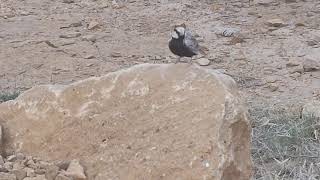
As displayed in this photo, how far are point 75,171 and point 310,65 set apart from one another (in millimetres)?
3144

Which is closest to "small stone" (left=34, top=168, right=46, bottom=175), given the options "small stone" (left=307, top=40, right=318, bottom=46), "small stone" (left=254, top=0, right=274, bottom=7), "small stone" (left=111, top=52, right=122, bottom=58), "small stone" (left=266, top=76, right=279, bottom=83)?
"small stone" (left=266, top=76, right=279, bottom=83)

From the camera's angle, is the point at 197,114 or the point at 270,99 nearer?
the point at 197,114

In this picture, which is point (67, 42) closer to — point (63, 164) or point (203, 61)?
point (203, 61)

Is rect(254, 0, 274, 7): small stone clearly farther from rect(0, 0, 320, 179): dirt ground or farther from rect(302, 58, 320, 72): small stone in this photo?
rect(302, 58, 320, 72): small stone

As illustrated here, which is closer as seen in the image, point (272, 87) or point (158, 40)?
point (272, 87)

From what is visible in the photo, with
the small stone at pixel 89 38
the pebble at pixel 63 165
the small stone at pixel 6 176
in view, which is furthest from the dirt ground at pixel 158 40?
the small stone at pixel 6 176

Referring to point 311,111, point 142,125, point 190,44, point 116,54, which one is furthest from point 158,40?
point 142,125

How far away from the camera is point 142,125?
3439 mm

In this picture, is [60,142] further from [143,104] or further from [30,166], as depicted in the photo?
[143,104]

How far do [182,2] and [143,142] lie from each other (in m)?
4.36

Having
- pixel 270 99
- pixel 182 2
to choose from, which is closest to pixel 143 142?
pixel 270 99

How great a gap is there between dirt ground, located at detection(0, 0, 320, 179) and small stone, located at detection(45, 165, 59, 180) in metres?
2.02

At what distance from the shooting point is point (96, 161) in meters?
3.41

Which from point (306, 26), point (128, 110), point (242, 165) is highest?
point (128, 110)
